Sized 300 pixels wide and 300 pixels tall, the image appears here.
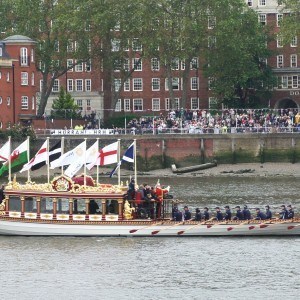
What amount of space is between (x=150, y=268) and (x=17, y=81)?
2855 inches

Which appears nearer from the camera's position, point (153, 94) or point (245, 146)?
point (245, 146)

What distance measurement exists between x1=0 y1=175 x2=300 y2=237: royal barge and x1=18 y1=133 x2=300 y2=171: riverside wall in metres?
48.8

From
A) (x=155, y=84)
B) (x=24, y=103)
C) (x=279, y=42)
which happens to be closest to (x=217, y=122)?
(x=24, y=103)

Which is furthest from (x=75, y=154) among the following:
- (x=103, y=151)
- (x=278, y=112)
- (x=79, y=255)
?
(x=278, y=112)

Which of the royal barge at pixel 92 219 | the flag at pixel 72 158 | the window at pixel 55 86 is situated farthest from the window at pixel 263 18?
the royal barge at pixel 92 219

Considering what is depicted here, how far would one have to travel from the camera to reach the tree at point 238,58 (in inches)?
6225

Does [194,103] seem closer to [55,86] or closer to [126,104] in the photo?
[126,104]

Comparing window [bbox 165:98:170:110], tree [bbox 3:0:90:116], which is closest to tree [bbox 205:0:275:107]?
window [bbox 165:98:170:110]

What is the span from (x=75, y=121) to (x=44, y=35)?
42.4 ft

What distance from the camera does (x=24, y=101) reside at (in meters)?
153

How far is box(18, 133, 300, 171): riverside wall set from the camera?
140500mm

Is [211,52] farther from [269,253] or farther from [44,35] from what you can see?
[269,253]

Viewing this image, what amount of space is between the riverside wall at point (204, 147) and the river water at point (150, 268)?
5006cm

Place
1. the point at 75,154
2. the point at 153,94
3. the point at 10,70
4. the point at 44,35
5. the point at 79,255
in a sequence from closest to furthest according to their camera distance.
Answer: the point at 79,255, the point at 75,154, the point at 10,70, the point at 44,35, the point at 153,94
